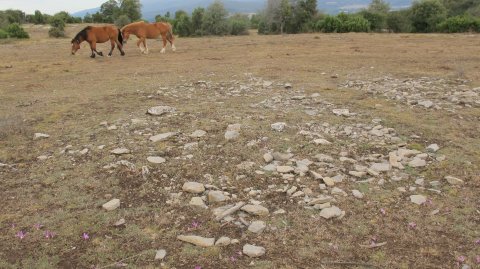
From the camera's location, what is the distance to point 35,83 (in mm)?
13555

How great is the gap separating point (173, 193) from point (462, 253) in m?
3.56

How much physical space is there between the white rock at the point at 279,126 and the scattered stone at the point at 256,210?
2.83 m

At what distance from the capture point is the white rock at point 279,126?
758 cm

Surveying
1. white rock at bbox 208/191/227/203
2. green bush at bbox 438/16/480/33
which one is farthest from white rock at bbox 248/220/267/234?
green bush at bbox 438/16/480/33

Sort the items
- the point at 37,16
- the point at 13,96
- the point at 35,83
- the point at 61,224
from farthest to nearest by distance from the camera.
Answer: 1. the point at 37,16
2. the point at 35,83
3. the point at 13,96
4. the point at 61,224

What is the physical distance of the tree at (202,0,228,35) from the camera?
4197 centimetres

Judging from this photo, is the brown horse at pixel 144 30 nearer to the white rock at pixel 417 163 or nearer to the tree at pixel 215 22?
the white rock at pixel 417 163

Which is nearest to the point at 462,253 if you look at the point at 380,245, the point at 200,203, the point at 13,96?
the point at 380,245

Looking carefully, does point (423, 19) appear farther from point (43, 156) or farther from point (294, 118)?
point (43, 156)

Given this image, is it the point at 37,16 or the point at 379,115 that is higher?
the point at 37,16

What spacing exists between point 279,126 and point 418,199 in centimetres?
317

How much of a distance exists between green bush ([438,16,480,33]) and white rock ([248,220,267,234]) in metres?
35.9

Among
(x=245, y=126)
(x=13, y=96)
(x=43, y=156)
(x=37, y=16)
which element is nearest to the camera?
(x=43, y=156)

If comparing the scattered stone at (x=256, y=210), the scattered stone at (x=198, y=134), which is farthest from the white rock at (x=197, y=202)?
the scattered stone at (x=198, y=134)
